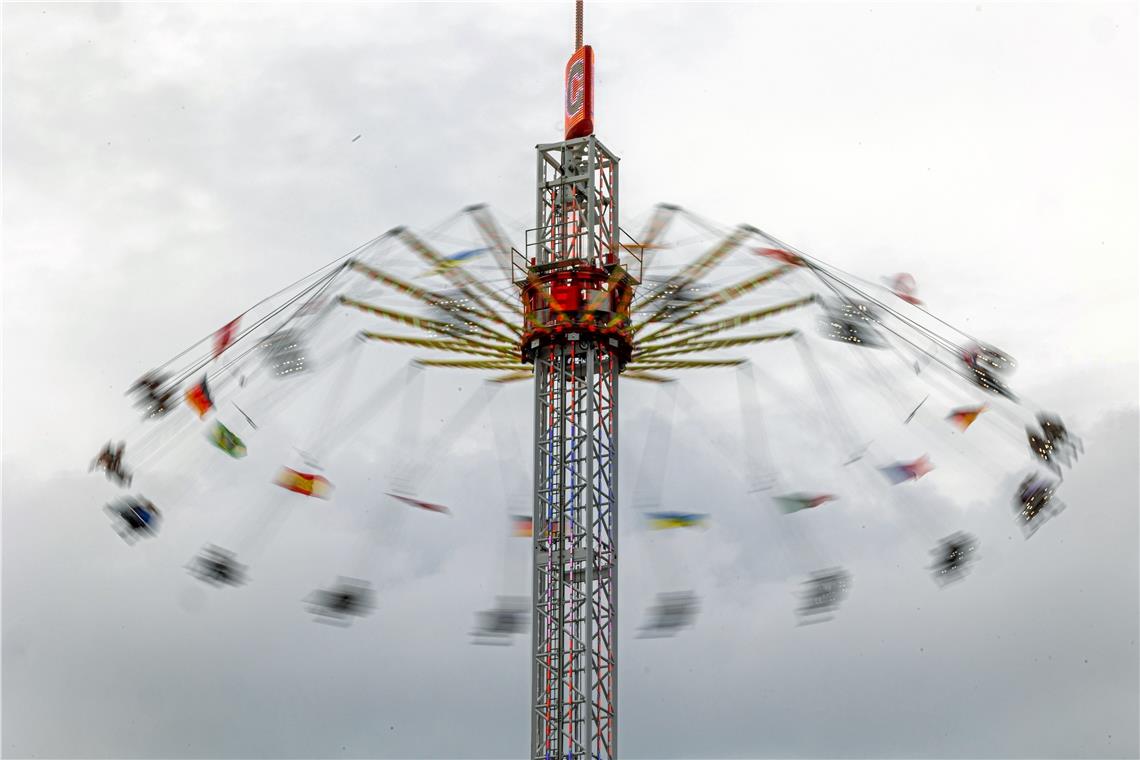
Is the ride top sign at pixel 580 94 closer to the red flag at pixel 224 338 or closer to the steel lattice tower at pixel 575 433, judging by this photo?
the steel lattice tower at pixel 575 433

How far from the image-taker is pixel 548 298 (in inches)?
2702

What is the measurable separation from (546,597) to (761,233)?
16.3m

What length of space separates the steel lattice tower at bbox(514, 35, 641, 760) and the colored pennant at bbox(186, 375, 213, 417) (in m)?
12.7

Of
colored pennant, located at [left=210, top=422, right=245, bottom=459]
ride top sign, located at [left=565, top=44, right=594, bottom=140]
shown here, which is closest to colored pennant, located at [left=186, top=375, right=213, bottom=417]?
colored pennant, located at [left=210, top=422, right=245, bottom=459]

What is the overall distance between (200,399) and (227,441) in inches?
88.8

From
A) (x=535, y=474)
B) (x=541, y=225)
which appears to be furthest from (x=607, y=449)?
(x=541, y=225)

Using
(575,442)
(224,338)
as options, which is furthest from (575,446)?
(224,338)

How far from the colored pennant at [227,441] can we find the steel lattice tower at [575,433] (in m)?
11.9

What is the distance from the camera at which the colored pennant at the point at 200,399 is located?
64.2m

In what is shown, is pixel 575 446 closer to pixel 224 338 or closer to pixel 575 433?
pixel 575 433

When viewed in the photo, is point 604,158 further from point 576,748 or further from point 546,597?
point 576,748

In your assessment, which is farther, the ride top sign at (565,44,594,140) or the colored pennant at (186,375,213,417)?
the ride top sign at (565,44,594,140)

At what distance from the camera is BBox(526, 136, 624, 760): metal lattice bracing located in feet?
215

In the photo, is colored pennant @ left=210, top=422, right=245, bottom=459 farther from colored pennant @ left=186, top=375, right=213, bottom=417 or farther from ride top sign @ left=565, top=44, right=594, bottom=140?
ride top sign @ left=565, top=44, right=594, bottom=140
